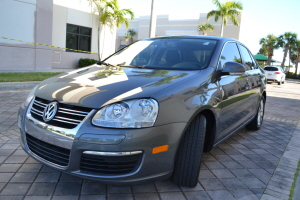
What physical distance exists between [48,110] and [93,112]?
1.47 feet

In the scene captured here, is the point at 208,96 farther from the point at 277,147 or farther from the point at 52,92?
the point at 277,147

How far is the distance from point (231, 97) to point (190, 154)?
1.06 metres

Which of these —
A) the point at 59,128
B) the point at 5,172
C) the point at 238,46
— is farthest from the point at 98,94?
the point at 238,46

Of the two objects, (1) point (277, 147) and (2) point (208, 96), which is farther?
(1) point (277, 147)

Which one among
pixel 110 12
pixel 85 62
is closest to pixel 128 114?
pixel 85 62

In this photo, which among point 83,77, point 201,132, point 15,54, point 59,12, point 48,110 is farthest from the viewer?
point 59,12

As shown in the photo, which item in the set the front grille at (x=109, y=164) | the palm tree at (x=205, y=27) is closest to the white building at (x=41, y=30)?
the front grille at (x=109, y=164)

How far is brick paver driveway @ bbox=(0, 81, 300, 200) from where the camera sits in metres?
2.49

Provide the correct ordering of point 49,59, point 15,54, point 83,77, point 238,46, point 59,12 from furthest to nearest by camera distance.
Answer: point 59,12, point 49,59, point 15,54, point 238,46, point 83,77

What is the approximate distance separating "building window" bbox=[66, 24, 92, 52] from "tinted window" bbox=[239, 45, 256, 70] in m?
13.3

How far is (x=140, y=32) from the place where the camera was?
48156 mm

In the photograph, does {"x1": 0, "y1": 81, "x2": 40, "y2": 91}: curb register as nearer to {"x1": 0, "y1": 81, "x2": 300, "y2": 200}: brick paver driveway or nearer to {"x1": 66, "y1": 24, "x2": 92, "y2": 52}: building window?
{"x1": 0, "y1": 81, "x2": 300, "y2": 200}: brick paver driveway

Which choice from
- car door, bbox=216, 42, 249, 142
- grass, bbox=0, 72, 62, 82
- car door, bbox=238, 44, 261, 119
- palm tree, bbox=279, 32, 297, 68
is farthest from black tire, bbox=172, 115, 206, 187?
palm tree, bbox=279, 32, 297, 68

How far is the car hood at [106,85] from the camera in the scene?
218 cm
